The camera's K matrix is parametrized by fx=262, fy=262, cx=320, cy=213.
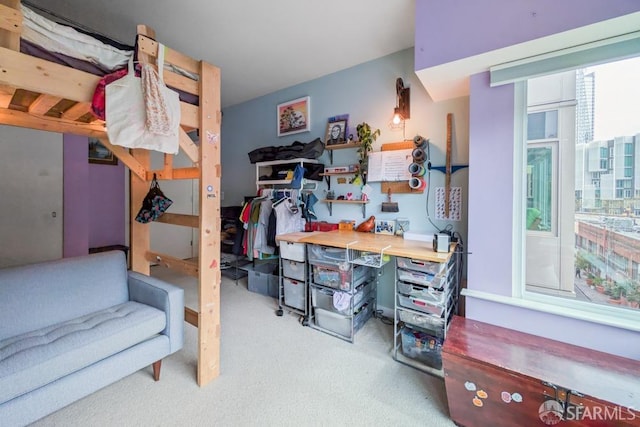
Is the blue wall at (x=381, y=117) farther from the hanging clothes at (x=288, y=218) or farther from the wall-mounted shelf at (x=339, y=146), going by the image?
the hanging clothes at (x=288, y=218)

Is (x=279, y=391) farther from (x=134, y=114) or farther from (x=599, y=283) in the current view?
(x=599, y=283)

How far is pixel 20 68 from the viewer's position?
1175mm

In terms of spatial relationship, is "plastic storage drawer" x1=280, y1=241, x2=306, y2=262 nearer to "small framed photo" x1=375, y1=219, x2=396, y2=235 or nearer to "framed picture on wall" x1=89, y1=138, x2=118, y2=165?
"small framed photo" x1=375, y1=219, x2=396, y2=235

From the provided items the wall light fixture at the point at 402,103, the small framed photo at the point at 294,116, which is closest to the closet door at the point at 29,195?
the small framed photo at the point at 294,116

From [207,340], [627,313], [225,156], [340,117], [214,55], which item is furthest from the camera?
[225,156]

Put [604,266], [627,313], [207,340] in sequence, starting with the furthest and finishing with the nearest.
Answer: [207,340] < [604,266] < [627,313]

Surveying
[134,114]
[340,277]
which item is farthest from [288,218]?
[134,114]

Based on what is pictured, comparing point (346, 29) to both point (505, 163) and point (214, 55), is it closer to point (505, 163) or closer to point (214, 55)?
point (214, 55)

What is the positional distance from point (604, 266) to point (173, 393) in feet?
9.58

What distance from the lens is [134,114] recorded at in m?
1.45

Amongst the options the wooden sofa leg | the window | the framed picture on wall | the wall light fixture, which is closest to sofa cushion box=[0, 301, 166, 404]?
the wooden sofa leg

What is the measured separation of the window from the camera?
1.58 metres

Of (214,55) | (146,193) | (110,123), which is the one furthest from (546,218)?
(214,55)

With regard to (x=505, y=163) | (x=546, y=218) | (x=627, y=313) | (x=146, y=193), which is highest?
(x=505, y=163)
